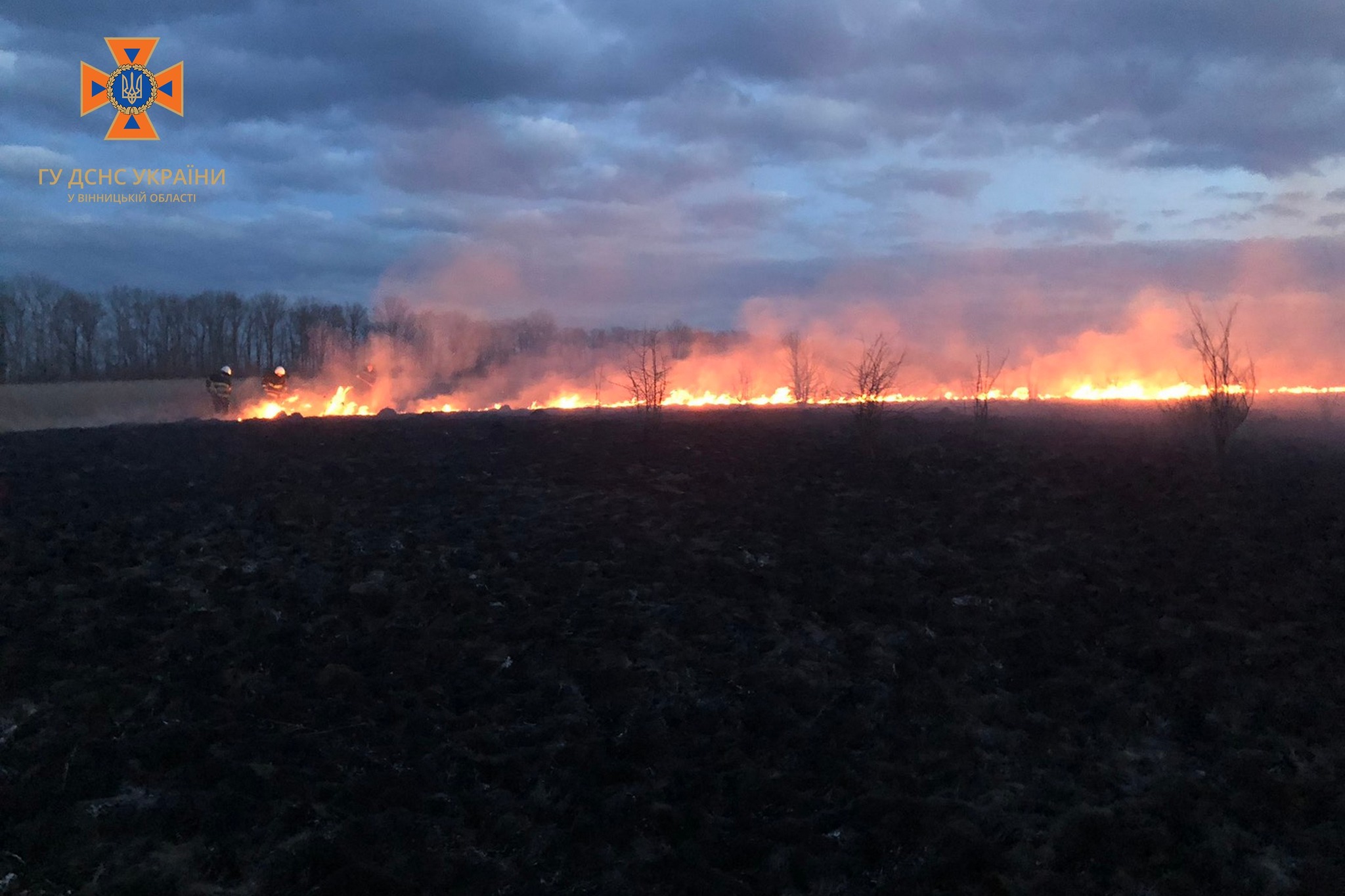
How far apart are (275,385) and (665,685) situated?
124ft

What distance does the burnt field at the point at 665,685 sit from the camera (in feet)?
26.6

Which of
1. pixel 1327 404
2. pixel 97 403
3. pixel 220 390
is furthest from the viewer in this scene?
pixel 97 403

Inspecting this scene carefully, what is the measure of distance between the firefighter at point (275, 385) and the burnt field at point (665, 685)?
2345 cm

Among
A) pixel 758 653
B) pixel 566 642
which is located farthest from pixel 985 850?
pixel 566 642

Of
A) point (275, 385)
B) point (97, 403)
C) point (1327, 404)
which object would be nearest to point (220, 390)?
point (275, 385)

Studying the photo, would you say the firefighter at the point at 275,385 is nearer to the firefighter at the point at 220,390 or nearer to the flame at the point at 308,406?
the flame at the point at 308,406

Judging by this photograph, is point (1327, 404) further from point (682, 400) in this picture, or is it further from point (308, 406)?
point (308, 406)

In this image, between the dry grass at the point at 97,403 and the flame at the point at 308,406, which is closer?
the flame at the point at 308,406

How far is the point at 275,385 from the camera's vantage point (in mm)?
43031

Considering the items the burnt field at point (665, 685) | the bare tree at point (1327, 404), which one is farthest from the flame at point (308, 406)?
the bare tree at point (1327, 404)

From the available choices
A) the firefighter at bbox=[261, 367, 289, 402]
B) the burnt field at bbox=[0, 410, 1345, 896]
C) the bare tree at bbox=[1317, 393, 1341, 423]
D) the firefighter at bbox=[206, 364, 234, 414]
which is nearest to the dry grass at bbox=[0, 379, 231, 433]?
the firefighter at bbox=[206, 364, 234, 414]

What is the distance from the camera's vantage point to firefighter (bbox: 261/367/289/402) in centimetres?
4297

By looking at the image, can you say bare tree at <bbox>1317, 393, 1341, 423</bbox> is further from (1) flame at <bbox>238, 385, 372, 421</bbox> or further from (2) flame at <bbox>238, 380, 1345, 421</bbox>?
(1) flame at <bbox>238, 385, 372, 421</bbox>

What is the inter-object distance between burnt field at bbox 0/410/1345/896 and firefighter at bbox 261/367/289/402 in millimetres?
23446
